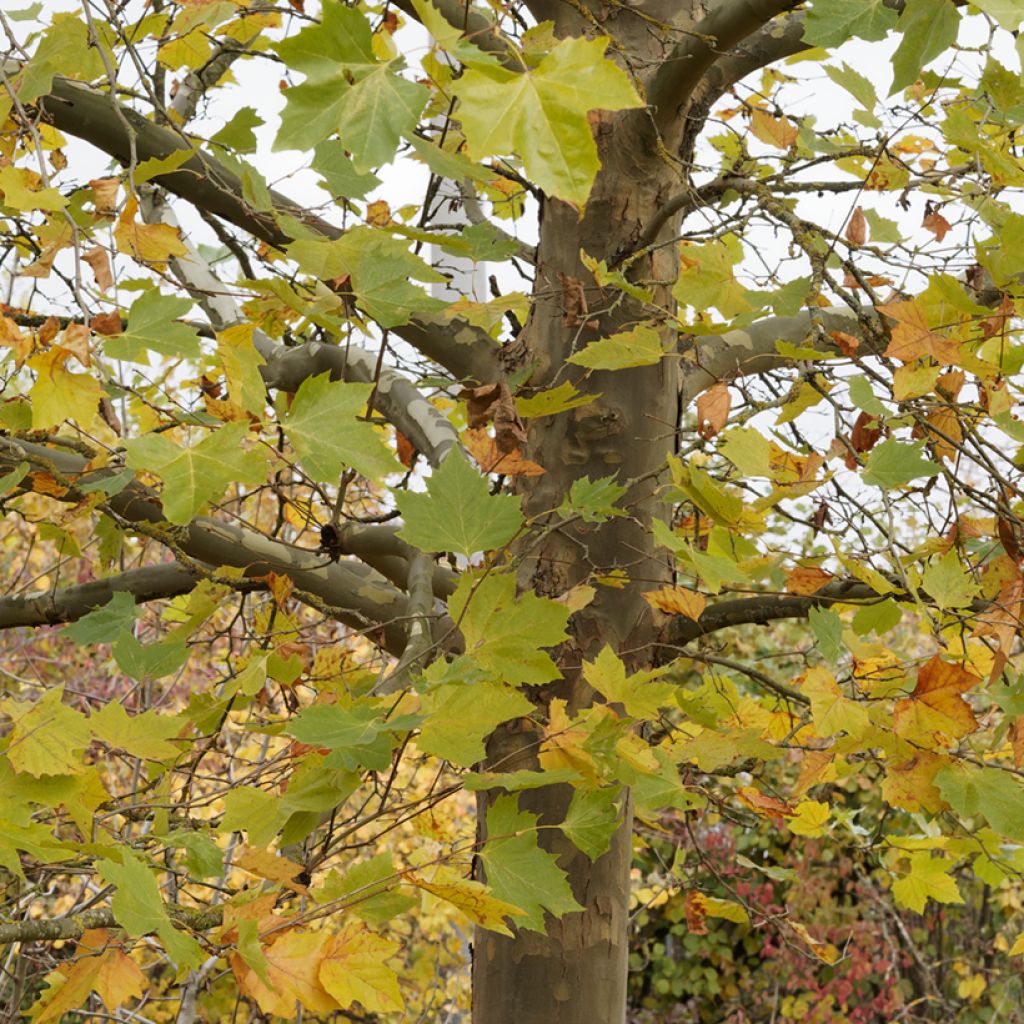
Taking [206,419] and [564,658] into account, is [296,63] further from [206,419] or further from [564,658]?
[564,658]

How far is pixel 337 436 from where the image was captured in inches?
47.8

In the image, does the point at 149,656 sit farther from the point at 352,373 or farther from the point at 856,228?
the point at 856,228

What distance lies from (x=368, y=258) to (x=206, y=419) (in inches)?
21.6

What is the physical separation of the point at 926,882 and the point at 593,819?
110cm

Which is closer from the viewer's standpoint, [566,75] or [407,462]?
[566,75]

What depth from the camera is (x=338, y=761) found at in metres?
1.13

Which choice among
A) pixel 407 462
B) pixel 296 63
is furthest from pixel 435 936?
pixel 296 63

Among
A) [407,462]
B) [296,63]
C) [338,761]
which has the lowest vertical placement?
[338,761]

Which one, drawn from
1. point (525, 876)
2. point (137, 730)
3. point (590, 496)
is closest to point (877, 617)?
point (590, 496)

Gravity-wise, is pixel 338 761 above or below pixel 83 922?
above

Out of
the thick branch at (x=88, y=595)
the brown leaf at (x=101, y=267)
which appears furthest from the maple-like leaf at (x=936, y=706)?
the thick branch at (x=88, y=595)

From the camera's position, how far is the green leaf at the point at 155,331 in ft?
3.92

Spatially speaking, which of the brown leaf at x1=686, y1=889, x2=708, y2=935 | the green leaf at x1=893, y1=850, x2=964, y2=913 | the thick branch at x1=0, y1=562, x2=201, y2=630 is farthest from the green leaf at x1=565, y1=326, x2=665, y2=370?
the brown leaf at x1=686, y1=889, x2=708, y2=935

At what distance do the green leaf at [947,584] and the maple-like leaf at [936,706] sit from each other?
79 mm
